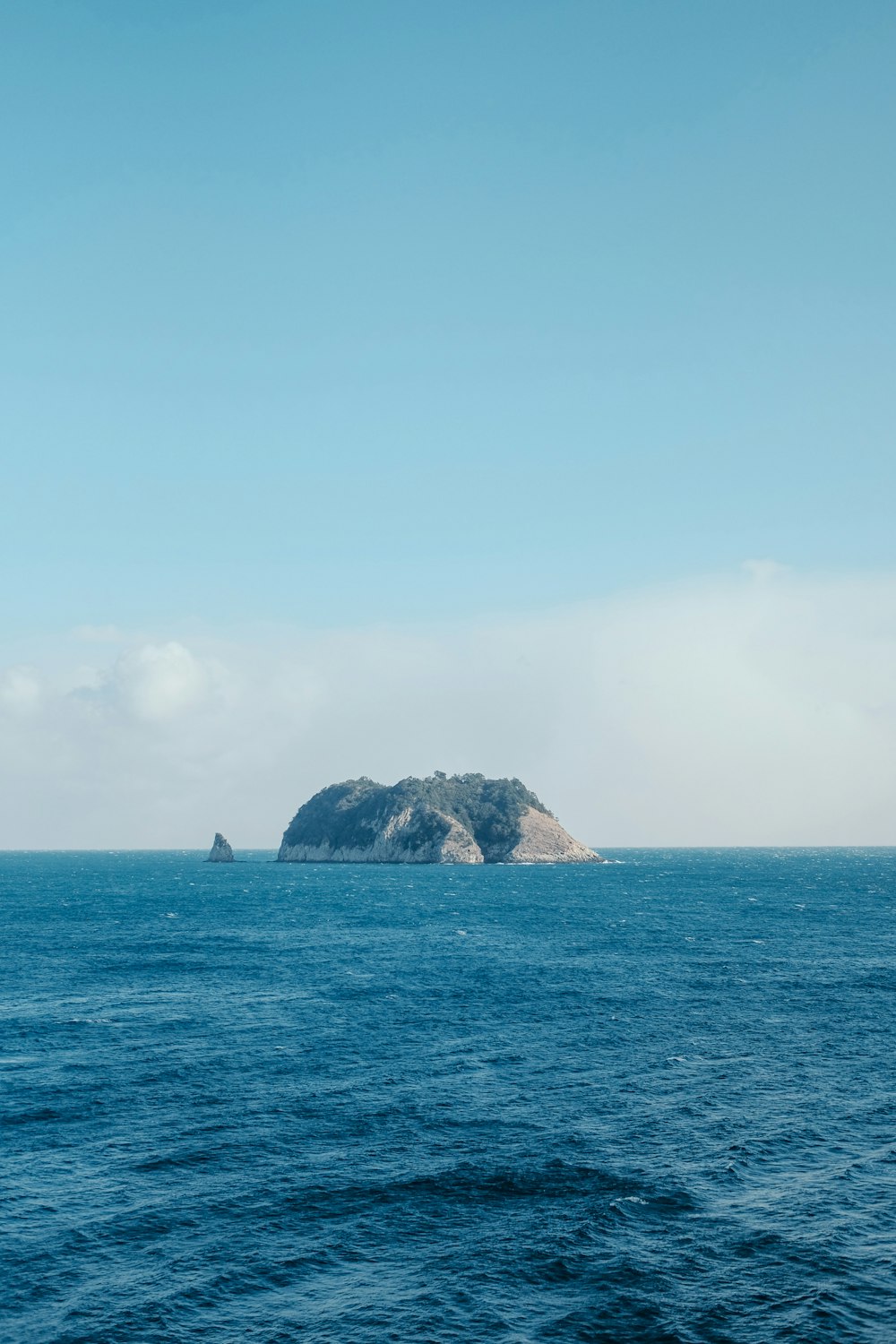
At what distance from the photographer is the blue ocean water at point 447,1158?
38.5 meters

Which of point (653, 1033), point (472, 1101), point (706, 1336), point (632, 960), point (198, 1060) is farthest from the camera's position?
point (632, 960)

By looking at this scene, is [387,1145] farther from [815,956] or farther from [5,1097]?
[815,956]

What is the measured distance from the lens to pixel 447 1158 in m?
53.5

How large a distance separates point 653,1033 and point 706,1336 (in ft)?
152

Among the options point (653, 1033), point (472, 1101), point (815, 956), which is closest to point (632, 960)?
point (815, 956)

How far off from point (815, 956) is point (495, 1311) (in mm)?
99096

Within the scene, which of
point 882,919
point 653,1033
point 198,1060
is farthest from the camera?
point 882,919

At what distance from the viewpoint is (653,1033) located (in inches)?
3204

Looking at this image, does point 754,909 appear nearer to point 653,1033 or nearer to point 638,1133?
point 653,1033

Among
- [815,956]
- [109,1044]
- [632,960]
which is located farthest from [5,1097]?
[815,956]

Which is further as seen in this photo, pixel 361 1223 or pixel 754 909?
pixel 754 909

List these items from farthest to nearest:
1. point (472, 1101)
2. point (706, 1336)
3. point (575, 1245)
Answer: point (472, 1101) < point (575, 1245) < point (706, 1336)

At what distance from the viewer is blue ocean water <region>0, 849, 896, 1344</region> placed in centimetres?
3853

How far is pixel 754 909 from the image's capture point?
7475 inches
